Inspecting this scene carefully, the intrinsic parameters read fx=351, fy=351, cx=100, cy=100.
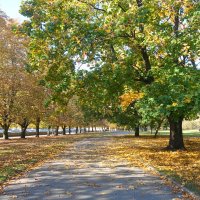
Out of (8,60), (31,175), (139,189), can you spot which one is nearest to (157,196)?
(139,189)

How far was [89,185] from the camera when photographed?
11.0 metres

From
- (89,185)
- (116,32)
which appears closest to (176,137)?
(116,32)

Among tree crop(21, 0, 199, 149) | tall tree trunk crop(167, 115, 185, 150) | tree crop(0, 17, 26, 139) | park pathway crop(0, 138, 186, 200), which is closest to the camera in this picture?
park pathway crop(0, 138, 186, 200)

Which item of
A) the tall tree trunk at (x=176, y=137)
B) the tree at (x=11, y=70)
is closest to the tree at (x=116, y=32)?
the tall tree trunk at (x=176, y=137)

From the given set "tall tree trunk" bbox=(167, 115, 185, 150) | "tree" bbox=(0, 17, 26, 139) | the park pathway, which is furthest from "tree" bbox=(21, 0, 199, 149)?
"tree" bbox=(0, 17, 26, 139)

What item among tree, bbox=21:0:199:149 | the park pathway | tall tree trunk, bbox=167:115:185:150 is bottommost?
the park pathway

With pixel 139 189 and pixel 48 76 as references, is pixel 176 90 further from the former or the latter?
pixel 48 76

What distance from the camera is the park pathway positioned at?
938 centimetres

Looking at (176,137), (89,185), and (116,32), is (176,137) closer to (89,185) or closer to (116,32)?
(116,32)

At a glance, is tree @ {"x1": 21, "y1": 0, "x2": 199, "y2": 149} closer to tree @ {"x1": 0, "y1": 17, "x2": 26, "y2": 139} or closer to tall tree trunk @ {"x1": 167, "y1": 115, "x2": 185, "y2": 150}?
tall tree trunk @ {"x1": 167, "y1": 115, "x2": 185, "y2": 150}

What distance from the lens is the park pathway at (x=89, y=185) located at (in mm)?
9375

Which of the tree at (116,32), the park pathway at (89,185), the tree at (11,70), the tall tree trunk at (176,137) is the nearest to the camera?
the park pathway at (89,185)

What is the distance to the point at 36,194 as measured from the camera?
967 centimetres

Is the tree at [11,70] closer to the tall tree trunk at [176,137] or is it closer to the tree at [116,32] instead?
the tree at [116,32]
